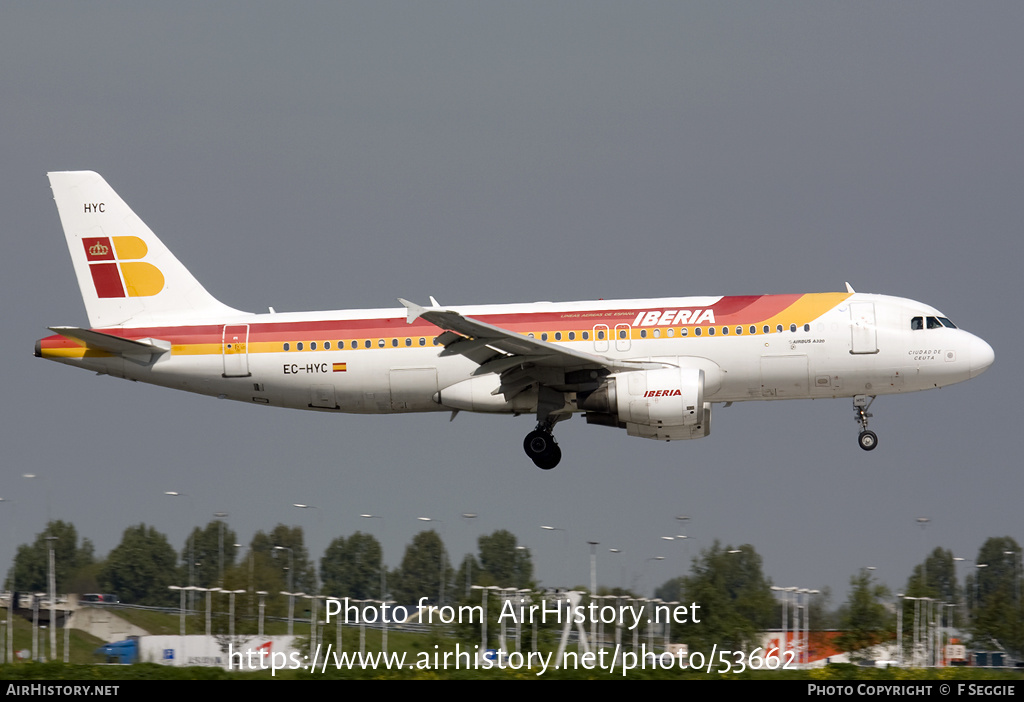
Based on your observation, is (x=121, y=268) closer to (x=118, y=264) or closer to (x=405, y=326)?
(x=118, y=264)

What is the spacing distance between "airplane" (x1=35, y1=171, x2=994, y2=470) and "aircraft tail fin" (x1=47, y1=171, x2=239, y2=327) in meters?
0.46

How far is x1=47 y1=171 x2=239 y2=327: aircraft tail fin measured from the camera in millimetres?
36594

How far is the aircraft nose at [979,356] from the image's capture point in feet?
110

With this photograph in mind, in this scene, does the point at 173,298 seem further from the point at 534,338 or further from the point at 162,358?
the point at 534,338

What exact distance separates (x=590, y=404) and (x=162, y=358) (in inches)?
484

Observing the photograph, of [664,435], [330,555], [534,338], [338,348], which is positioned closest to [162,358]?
[338,348]

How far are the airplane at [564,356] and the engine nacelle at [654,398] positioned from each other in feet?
0.12

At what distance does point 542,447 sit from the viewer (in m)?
34.4

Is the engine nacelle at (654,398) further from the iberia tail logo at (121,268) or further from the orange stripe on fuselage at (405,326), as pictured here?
the iberia tail logo at (121,268)

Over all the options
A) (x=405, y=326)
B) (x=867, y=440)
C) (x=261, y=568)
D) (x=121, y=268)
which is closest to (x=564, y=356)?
(x=405, y=326)

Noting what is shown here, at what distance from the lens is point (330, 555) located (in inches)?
3039

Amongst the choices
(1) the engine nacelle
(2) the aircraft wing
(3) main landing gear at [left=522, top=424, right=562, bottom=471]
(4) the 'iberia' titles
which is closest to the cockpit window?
(4) the 'iberia' titles

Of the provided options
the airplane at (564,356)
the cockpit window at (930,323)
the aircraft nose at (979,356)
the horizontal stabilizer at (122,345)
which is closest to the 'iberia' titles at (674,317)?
the airplane at (564,356)

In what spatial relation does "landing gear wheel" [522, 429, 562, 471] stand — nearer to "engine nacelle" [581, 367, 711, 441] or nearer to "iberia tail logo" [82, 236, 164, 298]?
"engine nacelle" [581, 367, 711, 441]
